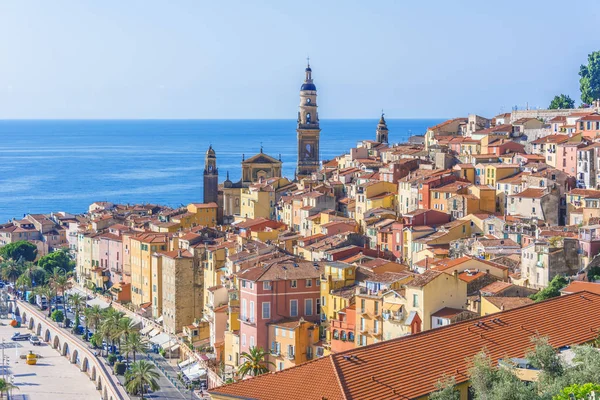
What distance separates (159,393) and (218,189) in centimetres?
3245

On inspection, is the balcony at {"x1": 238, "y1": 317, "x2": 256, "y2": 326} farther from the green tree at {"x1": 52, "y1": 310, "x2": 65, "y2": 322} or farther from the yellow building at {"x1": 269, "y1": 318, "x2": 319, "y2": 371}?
the green tree at {"x1": 52, "y1": 310, "x2": 65, "y2": 322}

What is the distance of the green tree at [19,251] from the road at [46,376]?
694 inches

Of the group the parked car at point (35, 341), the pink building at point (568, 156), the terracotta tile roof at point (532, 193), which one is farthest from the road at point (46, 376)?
the pink building at point (568, 156)

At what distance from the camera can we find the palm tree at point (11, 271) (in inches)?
2975

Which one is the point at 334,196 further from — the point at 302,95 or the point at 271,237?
the point at 302,95

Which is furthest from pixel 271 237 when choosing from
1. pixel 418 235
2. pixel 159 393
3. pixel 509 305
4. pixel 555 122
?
pixel 509 305

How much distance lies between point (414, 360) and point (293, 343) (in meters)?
17.4

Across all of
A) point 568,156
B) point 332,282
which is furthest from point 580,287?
point 568,156

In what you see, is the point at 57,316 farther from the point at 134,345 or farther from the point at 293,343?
the point at 293,343

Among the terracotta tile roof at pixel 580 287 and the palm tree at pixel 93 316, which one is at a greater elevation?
the terracotta tile roof at pixel 580 287

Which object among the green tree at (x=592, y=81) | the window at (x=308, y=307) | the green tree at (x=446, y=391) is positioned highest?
the green tree at (x=592, y=81)

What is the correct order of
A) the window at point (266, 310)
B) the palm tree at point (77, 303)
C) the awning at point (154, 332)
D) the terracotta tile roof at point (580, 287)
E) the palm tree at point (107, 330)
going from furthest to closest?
the palm tree at point (77, 303) < the awning at point (154, 332) < the palm tree at point (107, 330) < the window at point (266, 310) < the terracotta tile roof at point (580, 287)

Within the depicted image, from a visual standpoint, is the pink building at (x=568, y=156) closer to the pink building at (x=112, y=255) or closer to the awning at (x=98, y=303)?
the pink building at (x=112, y=255)

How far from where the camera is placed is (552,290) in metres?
36.0
